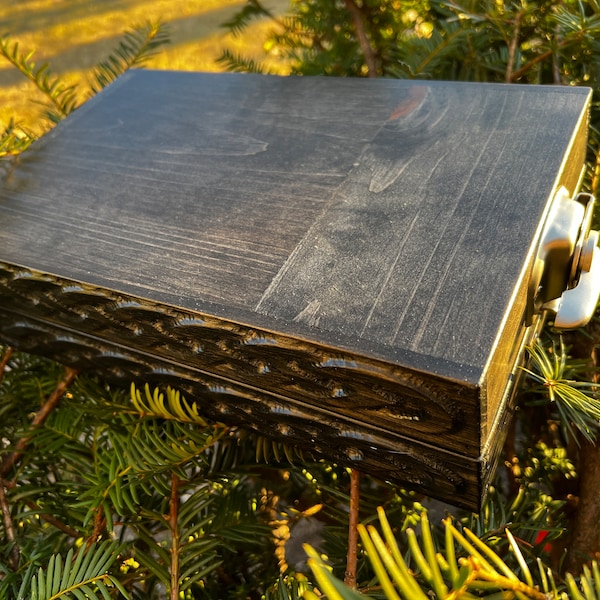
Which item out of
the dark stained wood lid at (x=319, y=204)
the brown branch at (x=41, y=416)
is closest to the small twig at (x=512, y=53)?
the dark stained wood lid at (x=319, y=204)

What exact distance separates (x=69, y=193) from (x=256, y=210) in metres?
0.17

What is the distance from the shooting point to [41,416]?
0.47 metres

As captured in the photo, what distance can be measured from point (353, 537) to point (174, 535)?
12 centimetres

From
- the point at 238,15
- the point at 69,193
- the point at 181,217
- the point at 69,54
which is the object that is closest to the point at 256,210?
the point at 181,217

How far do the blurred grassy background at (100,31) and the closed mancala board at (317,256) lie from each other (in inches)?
49.3

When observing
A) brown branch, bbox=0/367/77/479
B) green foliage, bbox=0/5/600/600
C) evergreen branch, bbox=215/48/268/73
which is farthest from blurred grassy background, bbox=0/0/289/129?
brown branch, bbox=0/367/77/479

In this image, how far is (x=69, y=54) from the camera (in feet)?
5.61

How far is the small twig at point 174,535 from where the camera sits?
37 cm

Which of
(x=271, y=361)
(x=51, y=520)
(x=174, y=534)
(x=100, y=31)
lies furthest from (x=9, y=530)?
(x=100, y=31)

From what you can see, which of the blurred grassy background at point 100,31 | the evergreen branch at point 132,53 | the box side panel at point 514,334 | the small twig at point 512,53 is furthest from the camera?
the blurred grassy background at point 100,31

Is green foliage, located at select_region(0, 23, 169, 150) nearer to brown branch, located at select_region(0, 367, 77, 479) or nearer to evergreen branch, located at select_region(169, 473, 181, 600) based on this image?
brown branch, located at select_region(0, 367, 77, 479)

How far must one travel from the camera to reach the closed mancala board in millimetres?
292

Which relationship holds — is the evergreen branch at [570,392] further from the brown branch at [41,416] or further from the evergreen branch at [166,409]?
the brown branch at [41,416]

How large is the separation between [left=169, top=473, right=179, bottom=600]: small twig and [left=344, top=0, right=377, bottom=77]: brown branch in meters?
0.47
